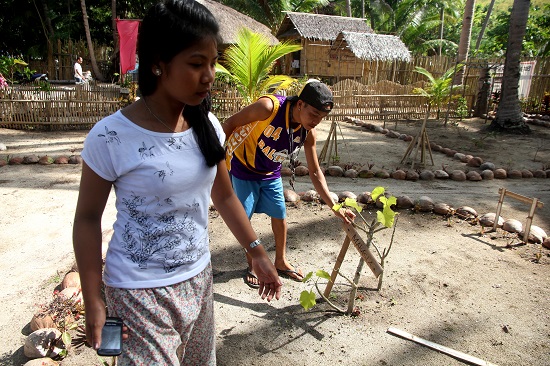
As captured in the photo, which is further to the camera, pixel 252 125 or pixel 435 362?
pixel 252 125

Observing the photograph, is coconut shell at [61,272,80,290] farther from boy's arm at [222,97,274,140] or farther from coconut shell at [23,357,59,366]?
boy's arm at [222,97,274,140]

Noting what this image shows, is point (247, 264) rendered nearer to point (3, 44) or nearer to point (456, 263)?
point (456, 263)

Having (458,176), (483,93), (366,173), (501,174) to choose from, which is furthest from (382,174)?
(483,93)

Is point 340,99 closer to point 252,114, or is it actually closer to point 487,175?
point 487,175

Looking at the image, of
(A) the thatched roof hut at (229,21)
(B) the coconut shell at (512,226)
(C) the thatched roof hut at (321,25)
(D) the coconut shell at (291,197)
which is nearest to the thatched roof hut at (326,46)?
(C) the thatched roof hut at (321,25)

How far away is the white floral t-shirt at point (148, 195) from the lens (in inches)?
48.7

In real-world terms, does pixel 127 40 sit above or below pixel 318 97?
above

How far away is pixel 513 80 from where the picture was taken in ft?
36.8

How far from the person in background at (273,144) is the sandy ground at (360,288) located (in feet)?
1.35

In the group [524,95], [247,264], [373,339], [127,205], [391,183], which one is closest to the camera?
[127,205]

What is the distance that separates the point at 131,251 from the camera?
4.29 feet

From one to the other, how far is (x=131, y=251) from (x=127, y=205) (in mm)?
146

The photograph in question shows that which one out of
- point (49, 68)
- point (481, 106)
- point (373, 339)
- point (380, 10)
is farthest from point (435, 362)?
point (380, 10)

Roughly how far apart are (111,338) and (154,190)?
0.45 metres
